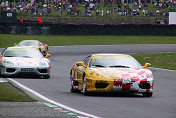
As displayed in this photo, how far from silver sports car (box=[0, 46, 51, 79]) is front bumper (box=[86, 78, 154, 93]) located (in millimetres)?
5343

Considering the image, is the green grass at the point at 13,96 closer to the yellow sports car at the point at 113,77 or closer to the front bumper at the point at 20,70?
the yellow sports car at the point at 113,77

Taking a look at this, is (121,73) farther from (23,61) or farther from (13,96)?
(23,61)

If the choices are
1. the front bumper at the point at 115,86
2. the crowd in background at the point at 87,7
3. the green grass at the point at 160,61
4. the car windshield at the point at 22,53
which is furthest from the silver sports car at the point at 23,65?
the crowd in background at the point at 87,7

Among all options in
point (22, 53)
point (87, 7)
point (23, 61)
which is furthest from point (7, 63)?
point (87, 7)

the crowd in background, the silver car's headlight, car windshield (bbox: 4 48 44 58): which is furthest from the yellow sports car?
the crowd in background

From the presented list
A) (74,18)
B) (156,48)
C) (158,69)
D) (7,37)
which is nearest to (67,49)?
(156,48)

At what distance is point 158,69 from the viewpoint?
2147 cm

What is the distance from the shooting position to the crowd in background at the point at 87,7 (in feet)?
198

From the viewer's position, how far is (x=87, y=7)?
6338cm

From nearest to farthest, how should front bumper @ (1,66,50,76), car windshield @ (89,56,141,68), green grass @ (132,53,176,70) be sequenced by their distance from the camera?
car windshield @ (89,56,141,68)
front bumper @ (1,66,50,76)
green grass @ (132,53,176,70)

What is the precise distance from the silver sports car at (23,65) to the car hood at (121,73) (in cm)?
512

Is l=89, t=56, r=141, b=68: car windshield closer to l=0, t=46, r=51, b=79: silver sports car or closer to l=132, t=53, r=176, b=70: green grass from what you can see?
l=0, t=46, r=51, b=79: silver sports car

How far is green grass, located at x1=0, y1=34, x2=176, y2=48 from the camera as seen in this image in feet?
140

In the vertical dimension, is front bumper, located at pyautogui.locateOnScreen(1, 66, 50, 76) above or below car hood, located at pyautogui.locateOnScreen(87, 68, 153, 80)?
below
